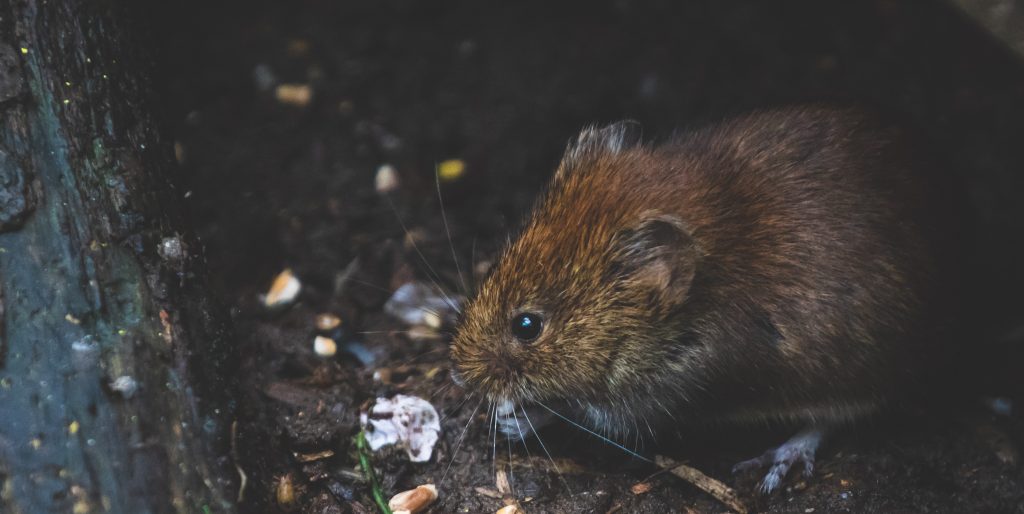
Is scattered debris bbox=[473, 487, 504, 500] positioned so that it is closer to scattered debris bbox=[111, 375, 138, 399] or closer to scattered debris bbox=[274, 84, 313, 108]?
scattered debris bbox=[111, 375, 138, 399]

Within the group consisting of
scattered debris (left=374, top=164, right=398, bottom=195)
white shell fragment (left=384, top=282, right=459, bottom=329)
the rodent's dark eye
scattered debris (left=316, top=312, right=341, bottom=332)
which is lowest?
scattered debris (left=316, top=312, right=341, bottom=332)

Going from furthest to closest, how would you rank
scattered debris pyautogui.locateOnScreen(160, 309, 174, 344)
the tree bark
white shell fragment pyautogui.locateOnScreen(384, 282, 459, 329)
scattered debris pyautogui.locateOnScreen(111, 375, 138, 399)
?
white shell fragment pyautogui.locateOnScreen(384, 282, 459, 329) < scattered debris pyautogui.locateOnScreen(160, 309, 174, 344) < scattered debris pyautogui.locateOnScreen(111, 375, 138, 399) < the tree bark

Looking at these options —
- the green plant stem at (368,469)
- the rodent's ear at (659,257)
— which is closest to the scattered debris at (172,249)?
the green plant stem at (368,469)

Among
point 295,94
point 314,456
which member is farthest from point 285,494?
point 295,94

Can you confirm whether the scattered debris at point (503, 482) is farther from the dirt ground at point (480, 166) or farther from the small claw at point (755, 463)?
the small claw at point (755, 463)

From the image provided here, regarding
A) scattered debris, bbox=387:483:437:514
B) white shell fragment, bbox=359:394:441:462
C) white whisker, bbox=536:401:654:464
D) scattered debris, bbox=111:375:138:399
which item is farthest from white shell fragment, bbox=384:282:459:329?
scattered debris, bbox=111:375:138:399

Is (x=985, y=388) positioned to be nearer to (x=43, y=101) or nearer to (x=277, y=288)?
(x=277, y=288)
